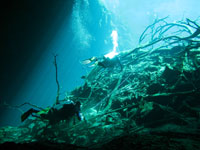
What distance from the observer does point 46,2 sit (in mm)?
12180

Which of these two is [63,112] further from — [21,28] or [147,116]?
[21,28]

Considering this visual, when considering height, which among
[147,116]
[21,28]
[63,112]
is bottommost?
[147,116]

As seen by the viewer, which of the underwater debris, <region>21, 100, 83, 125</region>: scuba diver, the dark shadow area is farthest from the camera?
the dark shadow area

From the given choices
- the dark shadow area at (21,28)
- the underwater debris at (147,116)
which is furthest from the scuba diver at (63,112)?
the dark shadow area at (21,28)

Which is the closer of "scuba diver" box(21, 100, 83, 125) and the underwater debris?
the underwater debris

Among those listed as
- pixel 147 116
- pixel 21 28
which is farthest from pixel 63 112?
pixel 21 28

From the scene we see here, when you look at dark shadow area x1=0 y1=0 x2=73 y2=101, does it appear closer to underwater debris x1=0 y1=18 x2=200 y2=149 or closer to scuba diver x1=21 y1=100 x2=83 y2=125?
underwater debris x1=0 y1=18 x2=200 y2=149

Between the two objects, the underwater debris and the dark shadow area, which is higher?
the dark shadow area

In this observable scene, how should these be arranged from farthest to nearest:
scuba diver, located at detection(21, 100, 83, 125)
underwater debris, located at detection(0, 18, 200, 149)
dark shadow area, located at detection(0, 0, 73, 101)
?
dark shadow area, located at detection(0, 0, 73, 101)
scuba diver, located at detection(21, 100, 83, 125)
underwater debris, located at detection(0, 18, 200, 149)

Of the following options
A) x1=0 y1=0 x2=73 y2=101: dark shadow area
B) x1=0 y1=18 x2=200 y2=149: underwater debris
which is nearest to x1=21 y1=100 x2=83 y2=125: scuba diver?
x1=0 y1=18 x2=200 y2=149: underwater debris

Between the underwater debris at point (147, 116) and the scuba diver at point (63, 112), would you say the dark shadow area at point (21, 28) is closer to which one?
the underwater debris at point (147, 116)

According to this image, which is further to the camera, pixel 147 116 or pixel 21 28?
pixel 21 28

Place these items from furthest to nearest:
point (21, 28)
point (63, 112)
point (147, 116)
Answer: point (21, 28) < point (63, 112) < point (147, 116)

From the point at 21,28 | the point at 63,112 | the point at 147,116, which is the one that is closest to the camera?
the point at 147,116
